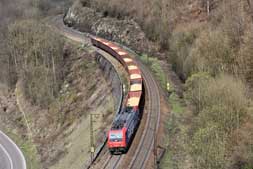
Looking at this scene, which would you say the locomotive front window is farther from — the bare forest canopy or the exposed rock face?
the exposed rock face

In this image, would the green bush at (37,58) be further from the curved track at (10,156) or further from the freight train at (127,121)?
the freight train at (127,121)

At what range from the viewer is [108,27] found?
359 feet

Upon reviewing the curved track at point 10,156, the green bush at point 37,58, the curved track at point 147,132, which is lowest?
the curved track at point 10,156

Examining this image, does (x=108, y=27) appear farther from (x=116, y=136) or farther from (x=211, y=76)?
(x=116, y=136)

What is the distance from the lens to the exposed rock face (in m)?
96.8

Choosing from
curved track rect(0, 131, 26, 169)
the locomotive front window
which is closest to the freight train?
the locomotive front window

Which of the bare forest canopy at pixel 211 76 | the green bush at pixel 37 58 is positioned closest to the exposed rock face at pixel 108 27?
the bare forest canopy at pixel 211 76

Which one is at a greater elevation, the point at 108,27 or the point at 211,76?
the point at 108,27

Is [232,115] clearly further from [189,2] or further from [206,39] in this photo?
[189,2]

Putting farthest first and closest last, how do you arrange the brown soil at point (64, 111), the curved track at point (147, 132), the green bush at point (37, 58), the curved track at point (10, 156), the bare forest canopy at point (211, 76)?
1. the green bush at point (37, 58)
2. the curved track at point (10, 156)
3. the brown soil at point (64, 111)
4. the curved track at point (147, 132)
5. the bare forest canopy at point (211, 76)

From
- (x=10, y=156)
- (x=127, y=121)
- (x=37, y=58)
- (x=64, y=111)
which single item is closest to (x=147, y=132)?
(x=127, y=121)

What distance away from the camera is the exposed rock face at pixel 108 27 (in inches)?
3811

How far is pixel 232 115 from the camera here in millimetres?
40406

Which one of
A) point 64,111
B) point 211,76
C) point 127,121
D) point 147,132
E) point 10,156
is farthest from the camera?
point 64,111
